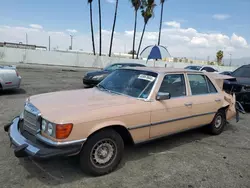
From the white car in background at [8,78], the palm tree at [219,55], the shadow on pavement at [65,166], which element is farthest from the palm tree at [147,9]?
the shadow on pavement at [65,166]

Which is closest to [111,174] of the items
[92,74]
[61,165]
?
[61,165]

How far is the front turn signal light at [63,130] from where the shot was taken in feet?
9.11

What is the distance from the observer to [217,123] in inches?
206

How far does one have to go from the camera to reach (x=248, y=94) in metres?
7.35

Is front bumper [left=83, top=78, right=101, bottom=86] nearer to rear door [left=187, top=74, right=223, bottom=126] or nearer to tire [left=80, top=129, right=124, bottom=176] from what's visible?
rear door [left=187, top=74, right=223, bottom=126]

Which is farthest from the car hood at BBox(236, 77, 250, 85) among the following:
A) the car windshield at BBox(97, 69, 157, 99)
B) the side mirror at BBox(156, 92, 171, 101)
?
the side mirror at BBox(156, 92, 171, 101)

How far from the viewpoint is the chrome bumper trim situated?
9.14ft

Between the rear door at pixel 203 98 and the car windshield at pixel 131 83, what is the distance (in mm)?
1018

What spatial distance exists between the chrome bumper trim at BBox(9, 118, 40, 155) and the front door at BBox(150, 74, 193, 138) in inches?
72.6

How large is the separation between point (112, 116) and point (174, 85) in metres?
1.61

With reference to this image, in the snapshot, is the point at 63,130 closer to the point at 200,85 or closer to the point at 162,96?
the point at 162,96

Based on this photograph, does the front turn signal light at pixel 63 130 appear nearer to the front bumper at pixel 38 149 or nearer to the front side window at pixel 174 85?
the front bumper at pixel 38 149

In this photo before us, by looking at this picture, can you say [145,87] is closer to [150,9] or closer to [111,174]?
[111,174]

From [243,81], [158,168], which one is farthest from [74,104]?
[243,81]
